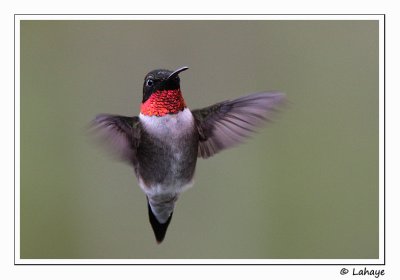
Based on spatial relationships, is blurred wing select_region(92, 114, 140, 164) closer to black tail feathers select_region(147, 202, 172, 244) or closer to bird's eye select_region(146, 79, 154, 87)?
bird's eye select_region(146, 79, 154, 87)

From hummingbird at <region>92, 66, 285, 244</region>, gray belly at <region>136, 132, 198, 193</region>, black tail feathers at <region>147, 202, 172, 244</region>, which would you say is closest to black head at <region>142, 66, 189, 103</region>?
hummingbird at <region>92, 66, 285, 244</region>

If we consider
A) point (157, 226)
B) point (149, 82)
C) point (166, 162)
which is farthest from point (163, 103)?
point (157, 226)

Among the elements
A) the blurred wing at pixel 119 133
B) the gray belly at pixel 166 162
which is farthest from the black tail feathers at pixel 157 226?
the blurred wing at pixel 119 133

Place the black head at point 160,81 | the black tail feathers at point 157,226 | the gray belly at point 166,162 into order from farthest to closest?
the black tail feathers at point 157,226, the gray belly at point 166,162, the black head at point 160,81

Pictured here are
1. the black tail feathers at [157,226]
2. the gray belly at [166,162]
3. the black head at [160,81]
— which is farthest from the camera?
the black tail feathers at [157,226]

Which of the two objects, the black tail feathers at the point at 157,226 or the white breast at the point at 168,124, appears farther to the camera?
the black tail feathers at the point at 157,226

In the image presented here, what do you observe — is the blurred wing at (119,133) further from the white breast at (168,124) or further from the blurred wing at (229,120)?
the blurred wing at (229,120)

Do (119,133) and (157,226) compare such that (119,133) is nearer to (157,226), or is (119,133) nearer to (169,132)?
(169,132)
